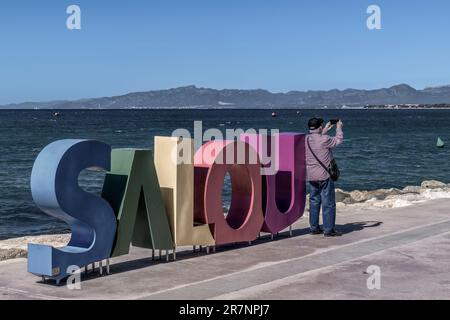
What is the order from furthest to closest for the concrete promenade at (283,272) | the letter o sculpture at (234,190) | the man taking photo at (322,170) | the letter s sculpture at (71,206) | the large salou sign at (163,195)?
the man taking photo at (322,170)
the letter o sculpture at (234,190)
the large salou sign at (163,195)
the letter s sculpture at (71,206)
the concrete promenade at (283,272)

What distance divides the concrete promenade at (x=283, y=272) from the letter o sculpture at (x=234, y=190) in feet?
0.90

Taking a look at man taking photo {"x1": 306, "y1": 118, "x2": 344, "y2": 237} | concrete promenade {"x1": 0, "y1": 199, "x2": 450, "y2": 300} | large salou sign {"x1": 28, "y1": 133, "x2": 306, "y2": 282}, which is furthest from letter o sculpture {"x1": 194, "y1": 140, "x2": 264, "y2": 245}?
man taking photo {"x1": 306, "y1": 118, "x2": 344, "y2": 237}

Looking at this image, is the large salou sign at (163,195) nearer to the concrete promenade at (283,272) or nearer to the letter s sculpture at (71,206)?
the letter s sculpture at (71,206)

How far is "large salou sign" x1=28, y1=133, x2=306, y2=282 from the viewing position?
26.5 feet

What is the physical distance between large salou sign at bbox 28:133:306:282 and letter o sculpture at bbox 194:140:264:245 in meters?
0.01

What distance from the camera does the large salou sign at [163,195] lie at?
8.07 meters

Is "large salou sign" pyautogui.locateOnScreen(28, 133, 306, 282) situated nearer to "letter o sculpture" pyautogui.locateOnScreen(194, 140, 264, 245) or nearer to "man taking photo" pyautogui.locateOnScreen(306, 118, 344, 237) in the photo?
"letter o sculpture" pyautogui.locateOnScreen(194, 140, 264, 245)

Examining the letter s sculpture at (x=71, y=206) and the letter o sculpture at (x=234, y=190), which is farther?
the letter o sculpture at (x=234, y=190)

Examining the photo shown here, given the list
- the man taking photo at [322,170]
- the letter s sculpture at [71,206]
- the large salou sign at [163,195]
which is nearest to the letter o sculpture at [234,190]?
the large salou sign at [163,195]

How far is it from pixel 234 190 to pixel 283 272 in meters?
2.25

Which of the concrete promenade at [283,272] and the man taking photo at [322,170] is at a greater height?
the man taking photo at [322,170]

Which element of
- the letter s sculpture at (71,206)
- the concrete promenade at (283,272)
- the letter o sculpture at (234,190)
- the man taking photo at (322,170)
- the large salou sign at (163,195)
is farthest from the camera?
the man taking photo at (322,170)
